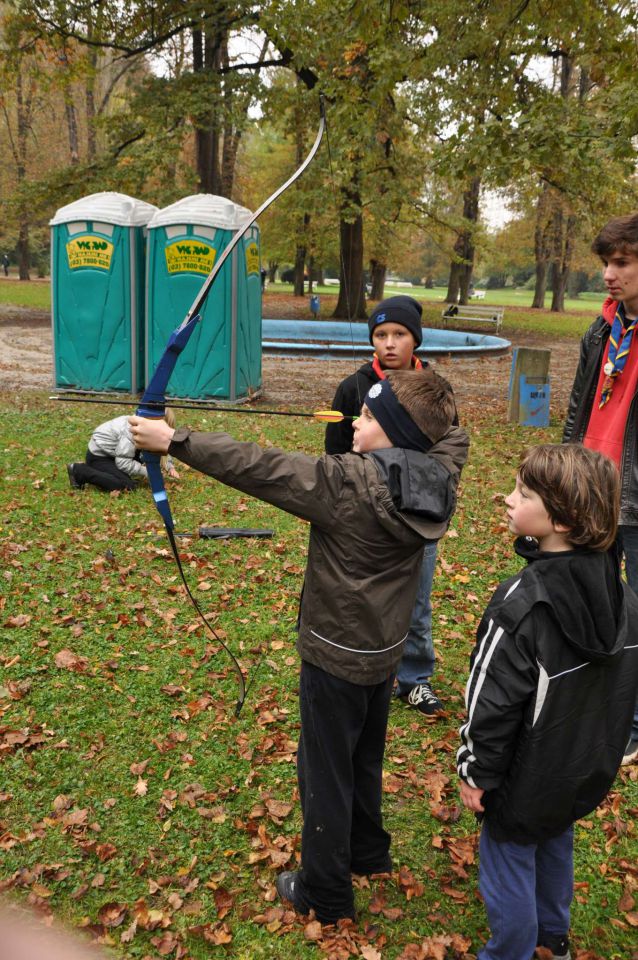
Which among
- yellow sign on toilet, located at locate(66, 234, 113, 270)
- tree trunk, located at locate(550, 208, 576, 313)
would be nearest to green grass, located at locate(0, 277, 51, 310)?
yellow sign on toilet, located at locate(66, 234, 113, 270)

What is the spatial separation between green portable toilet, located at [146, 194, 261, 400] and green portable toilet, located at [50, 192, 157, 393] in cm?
36

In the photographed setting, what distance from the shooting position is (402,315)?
3.45 meters

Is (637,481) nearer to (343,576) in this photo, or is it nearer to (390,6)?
(343,576)

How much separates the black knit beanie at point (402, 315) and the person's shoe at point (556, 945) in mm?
2301

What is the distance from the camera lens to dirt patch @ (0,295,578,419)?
12.2 m

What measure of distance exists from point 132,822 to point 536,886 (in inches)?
64.4

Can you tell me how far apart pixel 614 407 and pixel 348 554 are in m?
1.70

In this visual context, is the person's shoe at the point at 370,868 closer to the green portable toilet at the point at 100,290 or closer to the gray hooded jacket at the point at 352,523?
the gray hooded jacket at the point at 352,523

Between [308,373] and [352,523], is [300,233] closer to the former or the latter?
[308,373]

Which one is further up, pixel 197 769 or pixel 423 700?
pixel 423 700

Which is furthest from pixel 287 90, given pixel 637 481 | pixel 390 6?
pixel 637 481

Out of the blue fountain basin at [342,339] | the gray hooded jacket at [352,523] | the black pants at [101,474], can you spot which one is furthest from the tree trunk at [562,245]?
the gray hooded jacket at [352,523]

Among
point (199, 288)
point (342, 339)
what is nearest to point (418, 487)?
point (199, 288)

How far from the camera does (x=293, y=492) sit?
7.19 feet
